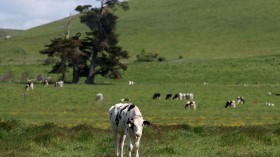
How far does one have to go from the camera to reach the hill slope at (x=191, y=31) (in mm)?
112375

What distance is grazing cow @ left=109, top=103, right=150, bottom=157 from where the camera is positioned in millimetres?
19906

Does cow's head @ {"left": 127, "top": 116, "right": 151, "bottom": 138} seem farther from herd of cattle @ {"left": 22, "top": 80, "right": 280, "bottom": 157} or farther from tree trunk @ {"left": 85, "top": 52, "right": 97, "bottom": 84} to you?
tree trunk @ {"left": 85, "top": 52, "right": 97, "bottom": 84}

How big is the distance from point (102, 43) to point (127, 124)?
56.7 metres

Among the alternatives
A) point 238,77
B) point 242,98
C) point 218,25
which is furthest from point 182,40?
point 242,98

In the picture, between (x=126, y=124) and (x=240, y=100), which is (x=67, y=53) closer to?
(x=240, y=100)

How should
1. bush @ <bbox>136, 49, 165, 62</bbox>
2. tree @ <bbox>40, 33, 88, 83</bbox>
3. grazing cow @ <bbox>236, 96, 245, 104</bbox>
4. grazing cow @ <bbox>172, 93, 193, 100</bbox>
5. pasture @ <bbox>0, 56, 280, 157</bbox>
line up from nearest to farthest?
pasture @ <bbox>0, 56, 280, 157</bbox> < grazing cow @ <bbox>236, 96, 245, 104</bbox> < grazing cow @ <bbox>172, 93, 193, 100</bbox> < tree @ <bbox>40, 33, 88, 83</bbox> < bush @ <bbox>136, 49, 165, 62</bbox>

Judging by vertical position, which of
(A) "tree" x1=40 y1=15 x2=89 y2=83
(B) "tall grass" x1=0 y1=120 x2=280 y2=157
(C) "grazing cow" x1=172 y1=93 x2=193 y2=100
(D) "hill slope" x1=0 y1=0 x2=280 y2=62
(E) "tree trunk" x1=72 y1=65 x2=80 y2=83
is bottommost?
(B) "tall grass" x1=0 y1=120 x2=280 y2=157

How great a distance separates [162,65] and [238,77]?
12.8 metres

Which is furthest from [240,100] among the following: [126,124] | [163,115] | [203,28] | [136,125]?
[203,28]

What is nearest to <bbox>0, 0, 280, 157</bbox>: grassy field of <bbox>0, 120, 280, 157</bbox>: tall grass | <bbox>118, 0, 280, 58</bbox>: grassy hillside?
<bbox>0, 120, 280, 157</bbox>: tall grass

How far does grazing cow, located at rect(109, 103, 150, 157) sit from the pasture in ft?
2.55

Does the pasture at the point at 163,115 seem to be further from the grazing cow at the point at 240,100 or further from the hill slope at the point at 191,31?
the hill slope at the point at 191,31

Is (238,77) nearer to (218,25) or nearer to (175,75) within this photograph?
(175,75)

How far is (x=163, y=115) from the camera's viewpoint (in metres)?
41.8
